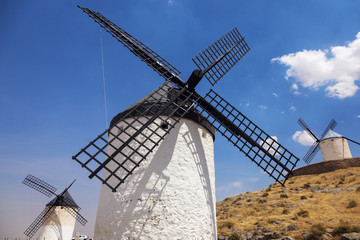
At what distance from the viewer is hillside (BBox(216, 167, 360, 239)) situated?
1204 cm

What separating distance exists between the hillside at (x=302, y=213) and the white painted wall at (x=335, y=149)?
12.1 feet

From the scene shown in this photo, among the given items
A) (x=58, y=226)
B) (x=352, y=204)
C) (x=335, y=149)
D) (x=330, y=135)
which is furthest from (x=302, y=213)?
(x=330, y=135)

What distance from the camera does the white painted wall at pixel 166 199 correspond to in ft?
20.5

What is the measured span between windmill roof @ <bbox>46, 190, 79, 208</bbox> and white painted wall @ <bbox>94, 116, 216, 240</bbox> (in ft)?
40.2

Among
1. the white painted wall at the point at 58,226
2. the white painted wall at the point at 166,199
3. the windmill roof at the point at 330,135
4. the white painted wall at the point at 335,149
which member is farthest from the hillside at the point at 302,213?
the white painted wall at the point at 58,226

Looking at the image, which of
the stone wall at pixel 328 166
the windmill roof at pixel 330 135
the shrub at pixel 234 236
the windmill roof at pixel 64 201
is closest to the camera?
the shrub at pixel 234 236

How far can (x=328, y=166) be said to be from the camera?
88.1 ft

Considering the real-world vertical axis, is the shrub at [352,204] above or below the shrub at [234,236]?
above

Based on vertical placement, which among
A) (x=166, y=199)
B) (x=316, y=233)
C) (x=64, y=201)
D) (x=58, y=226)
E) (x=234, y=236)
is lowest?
(x=58, y=226)

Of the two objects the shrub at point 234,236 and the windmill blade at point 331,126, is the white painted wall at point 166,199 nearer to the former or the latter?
the shrub at point 234,236

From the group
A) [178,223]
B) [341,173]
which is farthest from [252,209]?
[178,223]

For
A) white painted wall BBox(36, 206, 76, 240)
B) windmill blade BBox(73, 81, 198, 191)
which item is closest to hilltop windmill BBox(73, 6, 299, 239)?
windmill blade BBox(73, 81, 198, 191)

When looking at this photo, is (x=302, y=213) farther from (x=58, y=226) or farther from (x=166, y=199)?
(x=58, y=226)

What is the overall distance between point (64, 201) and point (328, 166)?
1147 inches
